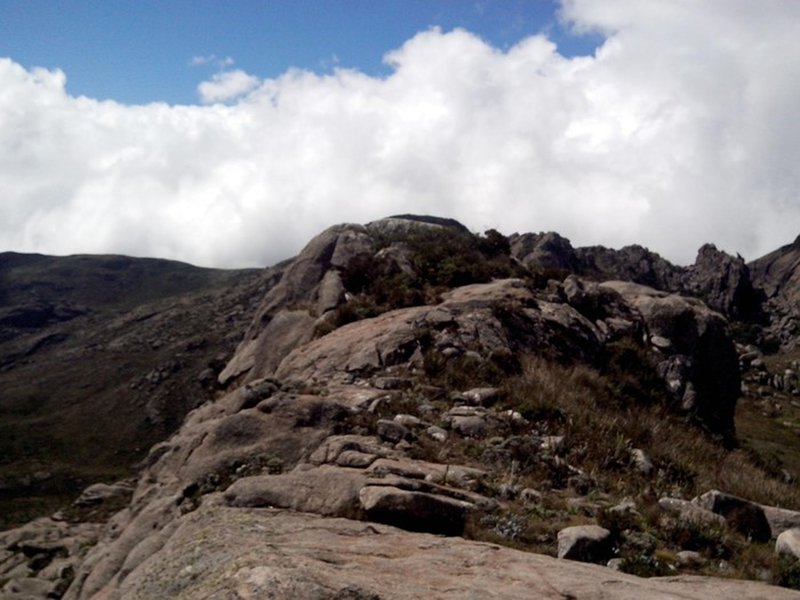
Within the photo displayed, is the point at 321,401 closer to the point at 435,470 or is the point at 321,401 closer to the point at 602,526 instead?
the point at 435,470

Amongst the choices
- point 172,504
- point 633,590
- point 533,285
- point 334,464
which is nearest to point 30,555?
point 172,504

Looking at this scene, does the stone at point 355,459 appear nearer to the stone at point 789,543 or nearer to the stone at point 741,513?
the stone at point 741,513

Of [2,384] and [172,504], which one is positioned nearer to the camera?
[172,504]

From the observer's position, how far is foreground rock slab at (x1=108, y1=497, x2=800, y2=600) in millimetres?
5610

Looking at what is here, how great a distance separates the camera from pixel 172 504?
35.1 ft

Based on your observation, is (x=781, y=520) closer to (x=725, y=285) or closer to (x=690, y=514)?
(x=690, y=514)

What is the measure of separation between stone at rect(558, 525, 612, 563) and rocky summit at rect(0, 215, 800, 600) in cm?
3

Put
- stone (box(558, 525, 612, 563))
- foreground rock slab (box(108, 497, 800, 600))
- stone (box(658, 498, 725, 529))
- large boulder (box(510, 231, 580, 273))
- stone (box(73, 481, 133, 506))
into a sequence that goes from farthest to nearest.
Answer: large boulder (box(510, 231, 580, 273)) → stone (box(73, 481, 133, 506)) → stone (box(658, 498, 725, 529)) → stone (box(558, 525, 612, 563)) → foreground rock slab (box(108, 497, 800, 600))

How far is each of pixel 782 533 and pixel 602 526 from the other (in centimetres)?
221

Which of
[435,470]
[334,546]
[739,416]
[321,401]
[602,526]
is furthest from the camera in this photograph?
[739,416]

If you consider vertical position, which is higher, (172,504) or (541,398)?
(541,398)

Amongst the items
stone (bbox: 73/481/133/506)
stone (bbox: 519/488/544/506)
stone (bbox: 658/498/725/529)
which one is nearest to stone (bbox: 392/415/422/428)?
stone (bbox: 519/488/544/506)

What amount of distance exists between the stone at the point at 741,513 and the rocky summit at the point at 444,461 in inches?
1.0

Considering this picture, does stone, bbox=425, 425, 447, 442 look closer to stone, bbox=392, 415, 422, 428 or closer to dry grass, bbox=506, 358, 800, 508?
stone, bbox=392, 415, 422, 428
